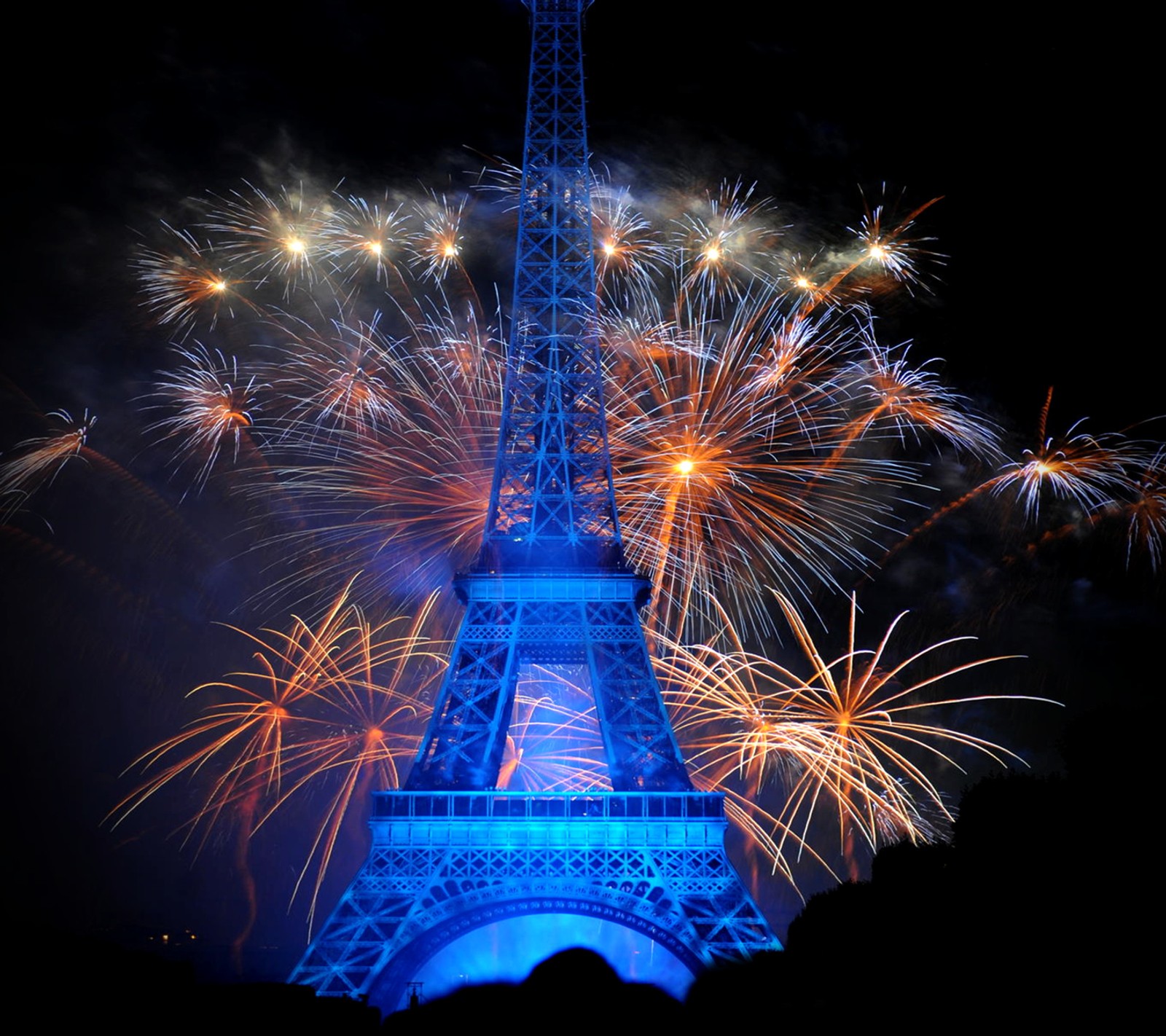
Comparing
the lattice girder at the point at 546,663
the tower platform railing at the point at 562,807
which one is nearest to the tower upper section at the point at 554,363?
the lattice girder at the point at 546,663

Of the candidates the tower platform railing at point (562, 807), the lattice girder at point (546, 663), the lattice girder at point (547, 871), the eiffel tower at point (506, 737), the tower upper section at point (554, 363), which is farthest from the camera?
the tower upper section at point (554, 363)

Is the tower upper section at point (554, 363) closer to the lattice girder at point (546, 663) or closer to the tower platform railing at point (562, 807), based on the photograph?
the lattice girder at point (546, 663)

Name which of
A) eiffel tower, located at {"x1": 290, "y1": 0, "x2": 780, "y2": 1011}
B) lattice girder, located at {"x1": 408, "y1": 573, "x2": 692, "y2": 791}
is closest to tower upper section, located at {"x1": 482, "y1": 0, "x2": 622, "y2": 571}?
eiffel tower, located at {"x1": 290, "y1": 0, "x2": 780, "y2": 1011}

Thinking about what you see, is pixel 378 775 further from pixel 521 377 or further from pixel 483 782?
pixel 521 377

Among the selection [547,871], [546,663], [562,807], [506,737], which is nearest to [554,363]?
[546,663]

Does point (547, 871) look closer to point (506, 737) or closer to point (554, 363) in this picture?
point (506, 737)

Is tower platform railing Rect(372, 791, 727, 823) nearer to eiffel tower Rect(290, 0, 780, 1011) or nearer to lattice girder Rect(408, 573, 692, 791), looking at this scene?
eiffel tower Rect(290, 0, 780, 1011)

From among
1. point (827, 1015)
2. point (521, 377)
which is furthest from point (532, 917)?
point (827, 1015)
